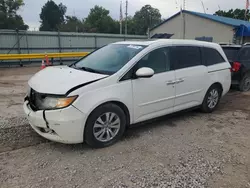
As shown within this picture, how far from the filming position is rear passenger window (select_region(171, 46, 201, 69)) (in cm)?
447

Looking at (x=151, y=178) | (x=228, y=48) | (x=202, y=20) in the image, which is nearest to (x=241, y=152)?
(x=151, y=178)

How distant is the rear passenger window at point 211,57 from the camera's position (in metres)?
5.12

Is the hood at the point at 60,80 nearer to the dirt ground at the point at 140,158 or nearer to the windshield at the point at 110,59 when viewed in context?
the windshield at the point at 110,59

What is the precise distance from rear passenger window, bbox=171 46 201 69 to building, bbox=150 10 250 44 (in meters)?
14.4

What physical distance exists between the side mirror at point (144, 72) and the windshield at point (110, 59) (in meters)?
0.30

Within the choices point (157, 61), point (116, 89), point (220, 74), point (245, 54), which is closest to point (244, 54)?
point (245, 54)

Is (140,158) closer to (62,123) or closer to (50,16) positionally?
(62,123)

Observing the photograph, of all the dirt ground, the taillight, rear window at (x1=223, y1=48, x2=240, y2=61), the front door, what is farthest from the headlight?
rear window at (x1=223, y1=48, x2=240, y2=61)

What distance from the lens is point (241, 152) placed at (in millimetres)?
3607

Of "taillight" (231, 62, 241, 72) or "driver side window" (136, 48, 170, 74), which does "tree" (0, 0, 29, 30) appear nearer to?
"taillight" (231, 62, 241, 72)

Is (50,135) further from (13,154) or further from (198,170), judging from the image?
(198,170)

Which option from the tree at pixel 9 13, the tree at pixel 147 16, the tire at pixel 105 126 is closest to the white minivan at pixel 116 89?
the tire at pixel 105 126

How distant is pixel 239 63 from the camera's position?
741 centimetres

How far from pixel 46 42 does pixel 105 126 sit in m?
14.1
